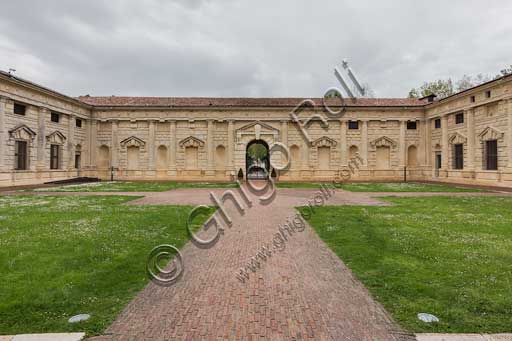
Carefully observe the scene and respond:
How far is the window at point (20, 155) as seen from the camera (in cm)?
2462

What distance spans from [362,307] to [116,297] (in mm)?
3936

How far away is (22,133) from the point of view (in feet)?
81.9

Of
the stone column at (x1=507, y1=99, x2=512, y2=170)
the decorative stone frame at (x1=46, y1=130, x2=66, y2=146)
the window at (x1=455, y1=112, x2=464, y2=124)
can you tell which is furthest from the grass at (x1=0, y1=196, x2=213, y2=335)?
the window at (x1=455, y1=112, x2=464, y2=124)

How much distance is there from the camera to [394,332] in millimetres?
3770

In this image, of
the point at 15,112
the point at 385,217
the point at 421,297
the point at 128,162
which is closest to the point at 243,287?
the point at 421,297

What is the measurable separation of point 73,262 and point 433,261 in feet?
25.3

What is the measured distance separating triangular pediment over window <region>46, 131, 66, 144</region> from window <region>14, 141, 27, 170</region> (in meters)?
2.57

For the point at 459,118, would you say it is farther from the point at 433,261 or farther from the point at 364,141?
the point at 433,261

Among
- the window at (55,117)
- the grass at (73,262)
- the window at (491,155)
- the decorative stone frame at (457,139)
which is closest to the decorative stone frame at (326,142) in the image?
the decorative stone frame at (457,139)

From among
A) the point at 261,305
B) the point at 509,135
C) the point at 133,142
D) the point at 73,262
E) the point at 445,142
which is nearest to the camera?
the point at 261,305

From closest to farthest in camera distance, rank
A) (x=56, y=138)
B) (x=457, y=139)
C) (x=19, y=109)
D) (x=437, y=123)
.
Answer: (x=19, y=109) → (x=457, y=139) → (x=56, y=138) → (x=437, y=123)

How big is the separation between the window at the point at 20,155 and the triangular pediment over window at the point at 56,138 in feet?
8.45

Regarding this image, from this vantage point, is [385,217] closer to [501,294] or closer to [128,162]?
[501,294]

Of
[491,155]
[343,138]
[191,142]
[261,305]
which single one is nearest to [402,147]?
[343,138]
